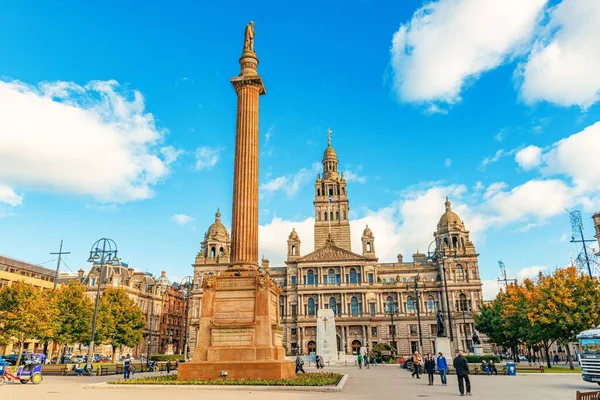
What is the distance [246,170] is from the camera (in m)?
24.8

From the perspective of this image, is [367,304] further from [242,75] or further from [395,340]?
[242,75]

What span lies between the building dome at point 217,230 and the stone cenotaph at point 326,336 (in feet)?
124

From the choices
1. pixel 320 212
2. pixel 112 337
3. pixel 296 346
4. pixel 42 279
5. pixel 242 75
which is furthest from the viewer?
pixel 320 212

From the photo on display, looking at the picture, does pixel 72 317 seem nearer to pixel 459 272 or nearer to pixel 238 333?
pixel 238 333

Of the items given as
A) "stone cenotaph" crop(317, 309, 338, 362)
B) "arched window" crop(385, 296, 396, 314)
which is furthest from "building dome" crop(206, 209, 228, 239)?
"stone cenotaph" crop(317, 309, 338, 362)

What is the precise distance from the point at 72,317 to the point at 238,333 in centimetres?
3494

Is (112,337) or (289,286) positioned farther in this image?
(289,286)

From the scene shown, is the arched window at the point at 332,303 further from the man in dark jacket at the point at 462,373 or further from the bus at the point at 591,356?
the man in dark jacket at the point at 462,373

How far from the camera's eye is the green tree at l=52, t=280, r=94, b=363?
1855 inches

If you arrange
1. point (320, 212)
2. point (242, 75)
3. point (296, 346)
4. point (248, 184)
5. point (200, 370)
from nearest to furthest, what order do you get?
point (200, 370) → point (248, 184) → point (242, 75) → point (296, 346) → point (320, 212)

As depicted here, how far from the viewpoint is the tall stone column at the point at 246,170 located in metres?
23.6

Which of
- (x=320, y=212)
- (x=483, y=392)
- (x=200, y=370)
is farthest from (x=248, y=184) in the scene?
(x=320, y=212)

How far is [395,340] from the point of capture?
3049 inches

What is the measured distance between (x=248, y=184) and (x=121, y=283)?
6281cm
